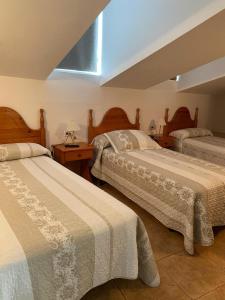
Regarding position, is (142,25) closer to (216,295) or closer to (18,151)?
(18,151)

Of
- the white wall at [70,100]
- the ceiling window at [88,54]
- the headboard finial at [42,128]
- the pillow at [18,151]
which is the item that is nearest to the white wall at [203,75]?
the white wall at [70,100]

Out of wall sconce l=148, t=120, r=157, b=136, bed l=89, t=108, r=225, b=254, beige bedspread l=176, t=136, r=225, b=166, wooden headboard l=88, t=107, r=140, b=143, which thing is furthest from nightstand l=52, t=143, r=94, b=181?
beige bedspread l=176, t=136, r=225, b=166

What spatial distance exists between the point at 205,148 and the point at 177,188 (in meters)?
1.74

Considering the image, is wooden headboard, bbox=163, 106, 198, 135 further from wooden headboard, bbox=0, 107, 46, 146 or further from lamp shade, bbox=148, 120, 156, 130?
wooden headboard, bbox=0, 107, 46, 146

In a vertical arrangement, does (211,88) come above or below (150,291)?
above

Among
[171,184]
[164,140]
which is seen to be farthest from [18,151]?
[164,140]

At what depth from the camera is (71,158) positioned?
8.95 ft

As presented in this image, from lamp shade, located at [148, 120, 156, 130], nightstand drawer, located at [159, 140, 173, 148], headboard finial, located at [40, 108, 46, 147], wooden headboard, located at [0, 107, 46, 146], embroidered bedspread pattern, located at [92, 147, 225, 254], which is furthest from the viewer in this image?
lamp shade, located at [148, 120, 156, 130]

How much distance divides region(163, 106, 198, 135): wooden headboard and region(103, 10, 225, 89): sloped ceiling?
0.93 meters

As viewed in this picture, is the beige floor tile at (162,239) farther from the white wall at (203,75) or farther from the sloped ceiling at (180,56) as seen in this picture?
the white wall at (203,75)

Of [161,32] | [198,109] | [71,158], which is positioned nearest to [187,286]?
[71,158]

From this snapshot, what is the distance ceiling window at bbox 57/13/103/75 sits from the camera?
3.08 m

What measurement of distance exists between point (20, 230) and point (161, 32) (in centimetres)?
A: 213

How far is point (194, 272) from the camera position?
1.68 metres
